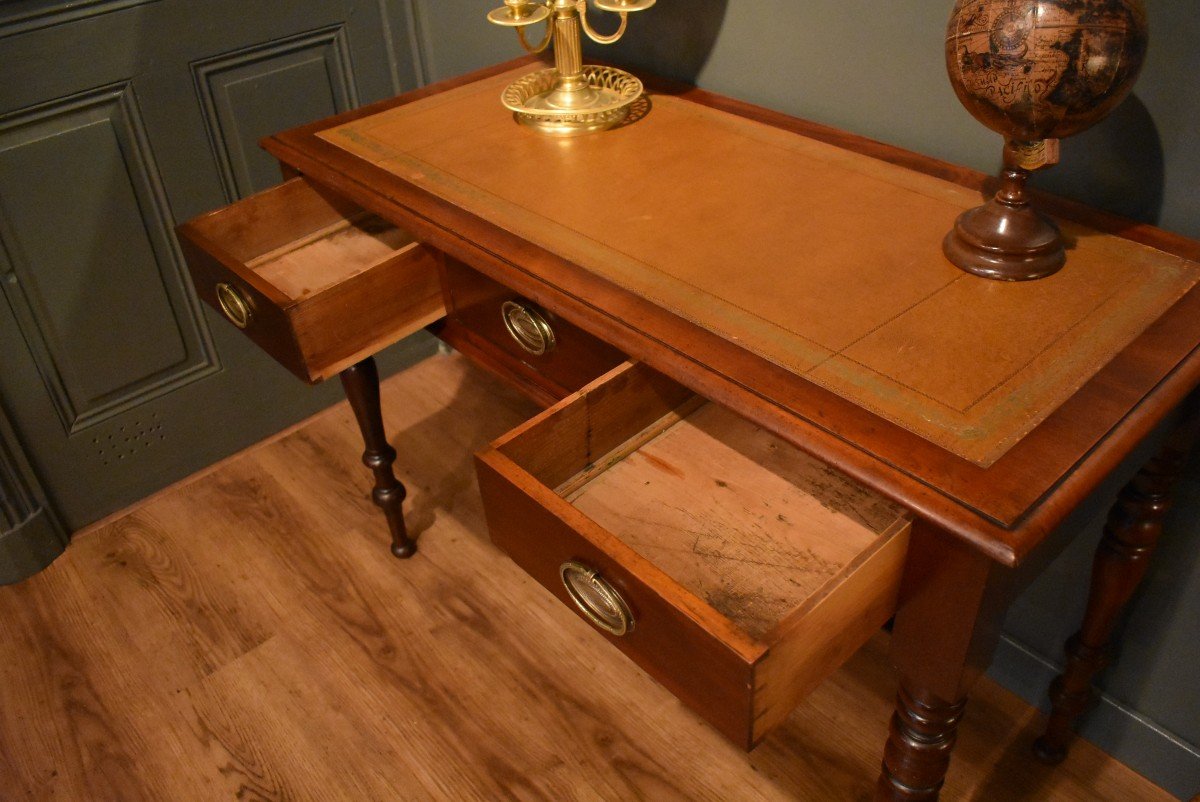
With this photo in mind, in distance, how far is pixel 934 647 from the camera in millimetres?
853

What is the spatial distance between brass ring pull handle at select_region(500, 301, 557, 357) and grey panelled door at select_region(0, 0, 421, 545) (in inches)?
37.1

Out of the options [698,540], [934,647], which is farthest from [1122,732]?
[698,540]

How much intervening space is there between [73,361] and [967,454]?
164cm

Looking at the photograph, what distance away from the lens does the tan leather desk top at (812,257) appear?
830mm

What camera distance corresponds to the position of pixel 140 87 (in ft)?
5.45

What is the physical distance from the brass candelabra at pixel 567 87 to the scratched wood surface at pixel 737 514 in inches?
18.7

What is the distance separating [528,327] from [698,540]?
350 mm

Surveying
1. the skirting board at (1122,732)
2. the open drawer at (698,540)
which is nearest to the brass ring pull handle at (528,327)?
the open drawer at (698,540)

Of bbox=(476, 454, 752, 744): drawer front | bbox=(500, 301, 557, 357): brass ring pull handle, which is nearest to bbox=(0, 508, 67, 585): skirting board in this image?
bbox=(500, 301, 557, 357): brass ring pull handle

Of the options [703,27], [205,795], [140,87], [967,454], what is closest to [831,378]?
[967,454]

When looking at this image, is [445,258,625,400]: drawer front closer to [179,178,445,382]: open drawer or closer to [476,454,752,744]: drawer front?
[179,178,445,382]: open drawer

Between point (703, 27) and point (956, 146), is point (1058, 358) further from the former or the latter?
point (703, 27)

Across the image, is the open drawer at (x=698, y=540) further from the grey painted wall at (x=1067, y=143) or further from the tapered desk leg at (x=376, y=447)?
the tapered desk leg at (x=376, y=447)

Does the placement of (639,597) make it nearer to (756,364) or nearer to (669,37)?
(756,364)
